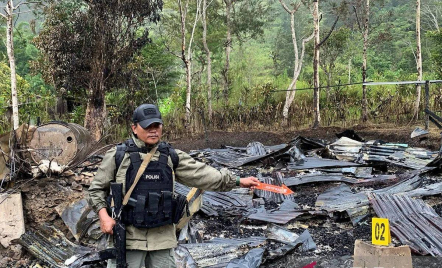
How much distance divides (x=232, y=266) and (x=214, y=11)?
69.0 feet

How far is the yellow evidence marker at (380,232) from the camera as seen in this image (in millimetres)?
2818

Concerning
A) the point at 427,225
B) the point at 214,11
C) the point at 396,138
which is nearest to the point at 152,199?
the point at 427,225

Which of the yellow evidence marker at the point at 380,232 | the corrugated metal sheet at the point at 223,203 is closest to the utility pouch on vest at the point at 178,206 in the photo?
the yellow evidence marker at the point at 380,232

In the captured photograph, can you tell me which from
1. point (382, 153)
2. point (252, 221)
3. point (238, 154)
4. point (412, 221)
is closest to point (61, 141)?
point (252, 221)

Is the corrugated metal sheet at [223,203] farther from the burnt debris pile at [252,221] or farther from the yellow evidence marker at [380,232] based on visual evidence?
the yellow evidence marker at [380,232]

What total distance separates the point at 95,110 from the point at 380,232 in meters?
11.8

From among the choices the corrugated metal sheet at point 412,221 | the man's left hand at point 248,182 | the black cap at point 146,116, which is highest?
the black cap at point 146,116

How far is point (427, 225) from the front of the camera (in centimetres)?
466

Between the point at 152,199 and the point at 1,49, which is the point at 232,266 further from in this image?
the point at 1,49

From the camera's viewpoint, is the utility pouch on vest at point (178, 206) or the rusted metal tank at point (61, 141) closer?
the utility pouch on vest at point (178, 206)

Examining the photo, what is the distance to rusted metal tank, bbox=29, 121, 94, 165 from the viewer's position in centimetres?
556

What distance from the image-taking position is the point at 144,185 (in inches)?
95.7

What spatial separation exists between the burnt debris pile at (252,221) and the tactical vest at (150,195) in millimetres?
632

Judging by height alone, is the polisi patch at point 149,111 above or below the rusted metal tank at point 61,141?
above
